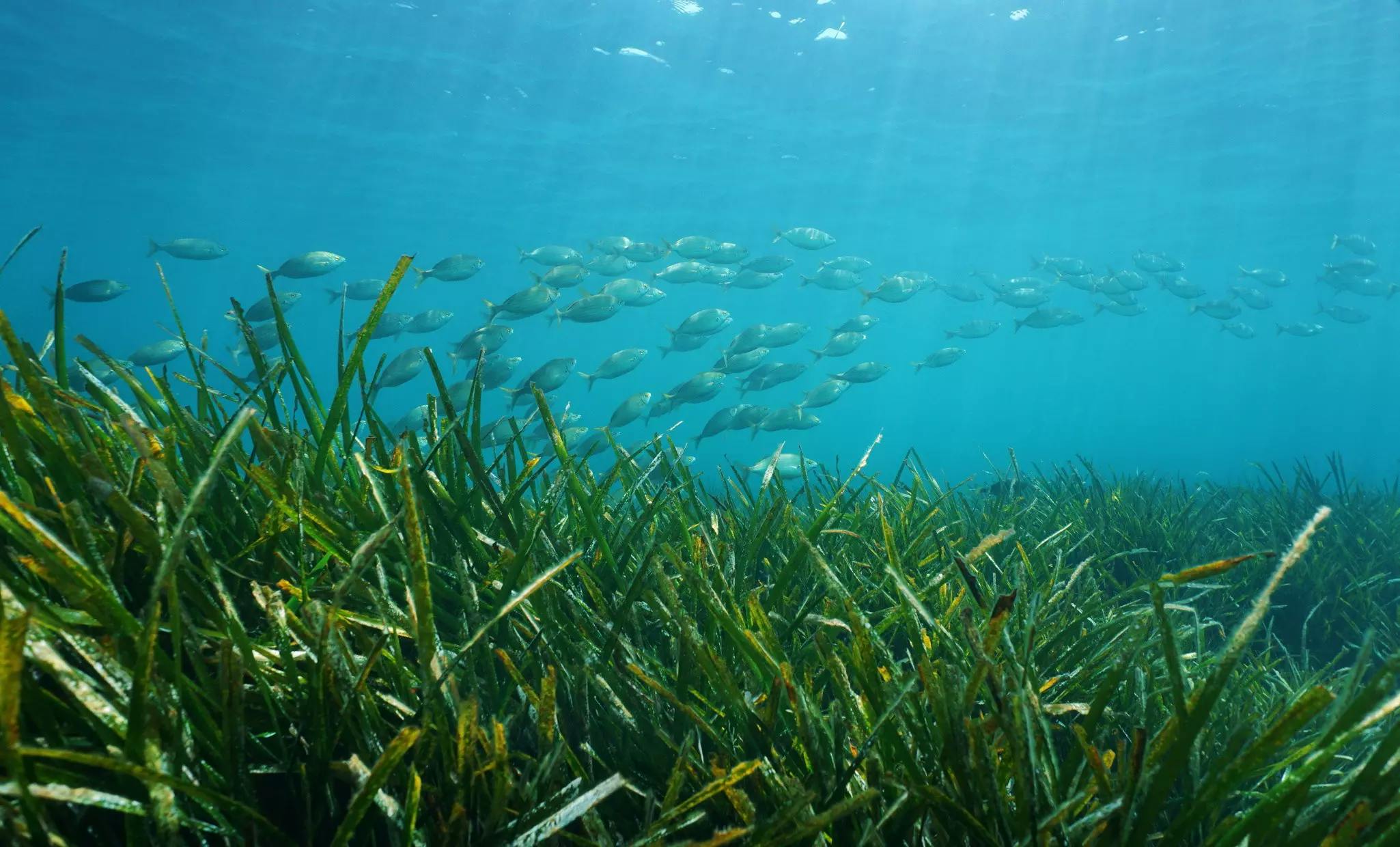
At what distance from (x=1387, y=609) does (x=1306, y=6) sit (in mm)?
25865

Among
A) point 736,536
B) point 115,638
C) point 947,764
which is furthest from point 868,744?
point 736,536

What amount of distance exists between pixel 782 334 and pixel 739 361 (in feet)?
4.35

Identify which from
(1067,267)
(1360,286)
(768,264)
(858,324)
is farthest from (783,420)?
(1360,286)

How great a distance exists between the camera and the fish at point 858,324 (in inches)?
544

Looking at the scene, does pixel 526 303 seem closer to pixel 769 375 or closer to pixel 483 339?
pixel 483 339

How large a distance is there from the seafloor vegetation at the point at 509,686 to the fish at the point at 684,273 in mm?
13069

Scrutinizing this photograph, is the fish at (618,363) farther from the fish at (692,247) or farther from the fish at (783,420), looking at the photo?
the fish at (692,247)

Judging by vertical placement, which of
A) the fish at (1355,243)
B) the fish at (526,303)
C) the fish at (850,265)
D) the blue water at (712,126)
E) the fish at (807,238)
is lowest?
the fish at (526,303)

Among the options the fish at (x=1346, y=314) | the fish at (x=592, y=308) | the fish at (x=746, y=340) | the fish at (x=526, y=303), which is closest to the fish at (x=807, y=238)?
the fish at (x=746, y=340)

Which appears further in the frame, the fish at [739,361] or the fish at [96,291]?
the fish at [739,361]

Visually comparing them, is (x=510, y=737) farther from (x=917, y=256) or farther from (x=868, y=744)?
(x=917, y=256)

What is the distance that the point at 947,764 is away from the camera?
990 mm

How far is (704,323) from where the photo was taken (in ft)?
39.2

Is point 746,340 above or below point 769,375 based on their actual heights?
above
